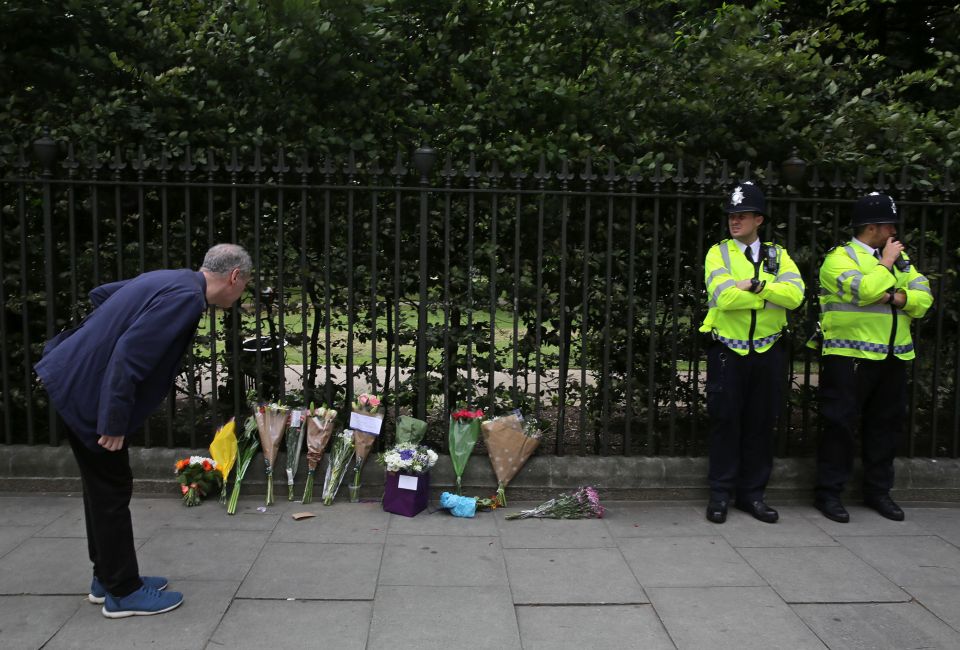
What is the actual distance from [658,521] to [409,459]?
1.51 meters

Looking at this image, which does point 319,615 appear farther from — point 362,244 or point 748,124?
point 748,124

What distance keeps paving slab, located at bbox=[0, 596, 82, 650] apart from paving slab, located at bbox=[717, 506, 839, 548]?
329cm

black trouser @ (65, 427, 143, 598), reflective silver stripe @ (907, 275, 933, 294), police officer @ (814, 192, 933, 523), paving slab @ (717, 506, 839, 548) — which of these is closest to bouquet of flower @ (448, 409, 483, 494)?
paving slab @ (717, 506, 839, 548)

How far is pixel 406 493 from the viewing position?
488cm

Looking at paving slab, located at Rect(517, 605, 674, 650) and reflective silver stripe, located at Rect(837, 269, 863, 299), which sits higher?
reflective silver stripe, located at Rect(837, 269, 863, 299)

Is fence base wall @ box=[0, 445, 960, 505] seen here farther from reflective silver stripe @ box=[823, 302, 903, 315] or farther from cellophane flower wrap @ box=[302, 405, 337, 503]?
reflective silver stripe @ box=[823, 302, 903, 315]

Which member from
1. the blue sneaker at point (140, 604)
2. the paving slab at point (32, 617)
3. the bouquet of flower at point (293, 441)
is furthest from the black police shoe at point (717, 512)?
the paving slab at point (32, 617)

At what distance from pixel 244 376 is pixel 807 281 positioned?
3.89 metres

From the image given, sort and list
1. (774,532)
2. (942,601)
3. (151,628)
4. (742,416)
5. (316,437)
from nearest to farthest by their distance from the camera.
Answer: (151,628) → (942,601) → (774,532) → (742,416) → (316,437)

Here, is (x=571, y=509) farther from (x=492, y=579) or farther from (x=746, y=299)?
(x=746, y=299)

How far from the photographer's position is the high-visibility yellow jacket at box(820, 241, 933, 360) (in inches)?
186

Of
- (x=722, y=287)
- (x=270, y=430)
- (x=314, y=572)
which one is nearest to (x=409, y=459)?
(x=270, y=430)

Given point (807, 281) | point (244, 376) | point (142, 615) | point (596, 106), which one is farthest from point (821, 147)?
point (142, 615)

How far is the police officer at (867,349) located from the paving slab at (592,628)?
6.43ft
